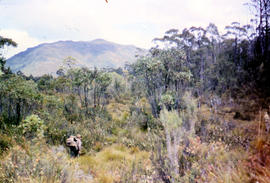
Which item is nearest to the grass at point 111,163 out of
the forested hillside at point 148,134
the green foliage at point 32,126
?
the forested hillside at point 148,134

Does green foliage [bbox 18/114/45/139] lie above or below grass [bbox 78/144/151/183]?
above

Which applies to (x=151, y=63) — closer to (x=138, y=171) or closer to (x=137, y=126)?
(x=137, y=126)

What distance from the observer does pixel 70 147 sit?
550 cm

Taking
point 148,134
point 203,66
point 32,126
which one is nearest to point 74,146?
point 32,126

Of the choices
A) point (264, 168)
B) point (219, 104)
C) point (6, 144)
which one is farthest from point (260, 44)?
point (6, 144)

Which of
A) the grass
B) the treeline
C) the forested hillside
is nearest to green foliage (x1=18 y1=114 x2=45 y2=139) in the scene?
the forested hillside

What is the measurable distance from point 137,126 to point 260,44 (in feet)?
59.7

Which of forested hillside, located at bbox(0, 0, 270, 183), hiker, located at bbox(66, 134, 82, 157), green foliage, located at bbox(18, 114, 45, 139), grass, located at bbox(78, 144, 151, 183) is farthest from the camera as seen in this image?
hiker, located at bbox(66, 134, 82, 157)

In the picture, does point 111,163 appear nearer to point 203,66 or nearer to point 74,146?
point 74,146

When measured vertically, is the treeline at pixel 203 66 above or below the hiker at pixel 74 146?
above

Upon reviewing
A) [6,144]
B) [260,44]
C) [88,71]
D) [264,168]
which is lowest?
[6,144]

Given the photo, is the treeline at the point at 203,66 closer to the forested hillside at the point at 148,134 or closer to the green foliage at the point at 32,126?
the forested hillside at the point at 148,134

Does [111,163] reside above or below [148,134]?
below

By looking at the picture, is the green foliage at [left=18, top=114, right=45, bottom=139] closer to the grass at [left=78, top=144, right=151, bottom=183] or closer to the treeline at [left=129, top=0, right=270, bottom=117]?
the grass at [left=78, top=144, right=151, bottom=183]
